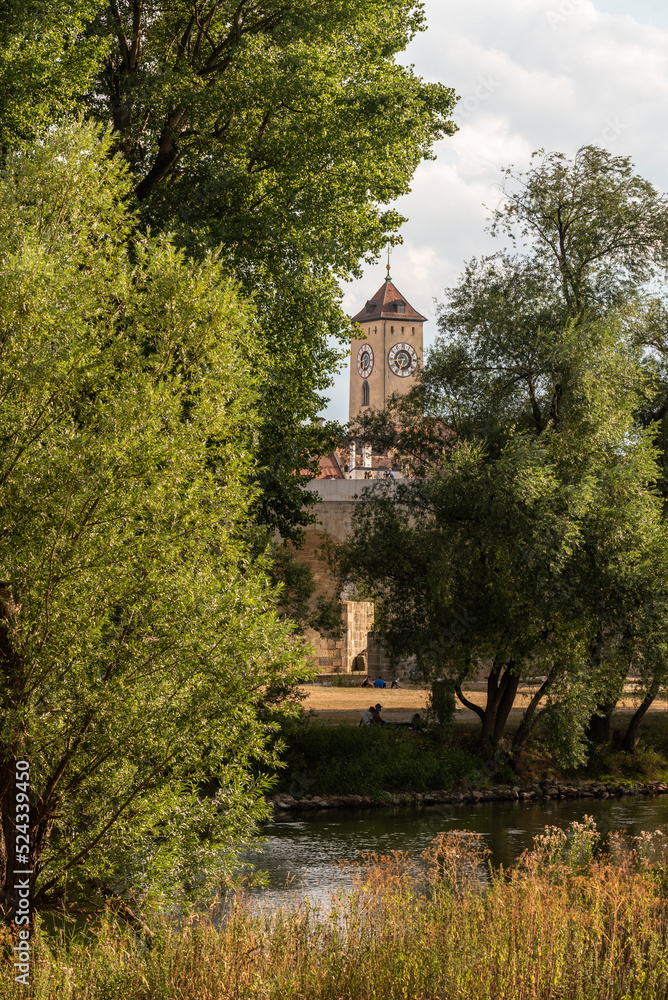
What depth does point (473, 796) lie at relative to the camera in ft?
63.1

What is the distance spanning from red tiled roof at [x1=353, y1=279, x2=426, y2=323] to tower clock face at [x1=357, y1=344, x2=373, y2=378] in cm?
301

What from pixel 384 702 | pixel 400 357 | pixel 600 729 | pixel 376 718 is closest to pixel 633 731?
pixel 600 729

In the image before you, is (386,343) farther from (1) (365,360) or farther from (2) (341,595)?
(2) (341,595)

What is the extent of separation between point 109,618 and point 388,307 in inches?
4126

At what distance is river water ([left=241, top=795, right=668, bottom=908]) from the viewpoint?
43.1 ft

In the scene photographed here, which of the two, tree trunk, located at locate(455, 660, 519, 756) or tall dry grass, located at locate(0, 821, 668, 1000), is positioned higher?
tall dry grass, located at locate(0, 821, 668, 1000)

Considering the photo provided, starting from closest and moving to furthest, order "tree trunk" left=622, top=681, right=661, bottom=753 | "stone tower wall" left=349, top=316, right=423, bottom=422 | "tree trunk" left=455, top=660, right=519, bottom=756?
"tree trunk" left=455, top=660, right=519, bottom=756 → "tree trunk" left=622, top=681, right=661, bottom=753 → "stone tower wall" left=349, top=316, right=423, bottom=422

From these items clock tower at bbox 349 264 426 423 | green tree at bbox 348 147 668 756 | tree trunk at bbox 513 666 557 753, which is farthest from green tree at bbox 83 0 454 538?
clock tower at bbox 349 264 426 423

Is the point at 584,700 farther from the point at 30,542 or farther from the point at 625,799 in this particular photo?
the point at 30,542

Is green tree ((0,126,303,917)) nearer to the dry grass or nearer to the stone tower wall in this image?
the dry grass

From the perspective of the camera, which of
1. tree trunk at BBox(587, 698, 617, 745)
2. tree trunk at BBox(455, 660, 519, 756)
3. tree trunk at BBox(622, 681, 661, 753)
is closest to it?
tree trunk at BBox(455, 660, 519, 756)

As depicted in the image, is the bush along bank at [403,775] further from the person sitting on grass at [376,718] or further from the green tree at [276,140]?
the green tree at [276,140]

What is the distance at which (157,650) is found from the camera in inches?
271

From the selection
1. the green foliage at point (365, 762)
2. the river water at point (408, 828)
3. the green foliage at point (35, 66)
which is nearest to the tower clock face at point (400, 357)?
the green foliage at point (365, 762)
